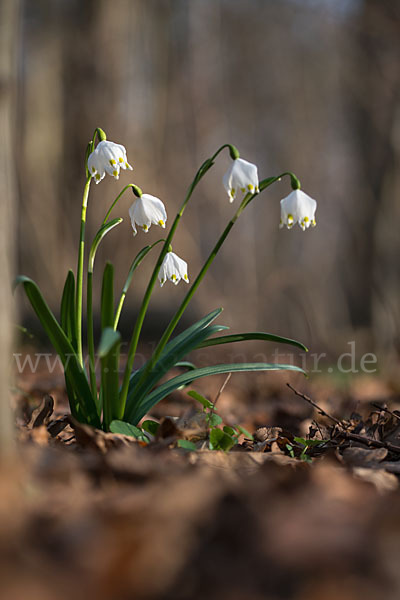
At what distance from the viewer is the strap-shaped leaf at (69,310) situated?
178cm

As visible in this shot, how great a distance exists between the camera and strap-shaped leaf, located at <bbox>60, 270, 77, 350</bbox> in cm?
178

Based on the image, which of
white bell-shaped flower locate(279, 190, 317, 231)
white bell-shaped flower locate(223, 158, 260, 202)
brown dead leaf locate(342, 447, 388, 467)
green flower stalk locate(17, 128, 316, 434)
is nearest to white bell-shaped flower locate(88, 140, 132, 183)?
green flower stalk locate(17, 128, 316, 434)

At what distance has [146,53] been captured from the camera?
31.7 feet

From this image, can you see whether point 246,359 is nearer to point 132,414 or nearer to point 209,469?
point 132,414

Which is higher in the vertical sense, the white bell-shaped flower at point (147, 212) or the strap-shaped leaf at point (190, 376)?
the white bell-shaped flower at point (147, 212)

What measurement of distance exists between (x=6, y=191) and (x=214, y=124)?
10.8m

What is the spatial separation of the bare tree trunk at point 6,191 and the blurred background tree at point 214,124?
19.5 ft

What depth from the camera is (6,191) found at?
1162mm

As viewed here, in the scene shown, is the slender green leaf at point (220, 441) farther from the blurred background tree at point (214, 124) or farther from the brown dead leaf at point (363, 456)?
the blurred background tree at point (214, 124)

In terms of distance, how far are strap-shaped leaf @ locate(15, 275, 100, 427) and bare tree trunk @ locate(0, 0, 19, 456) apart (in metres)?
0.43

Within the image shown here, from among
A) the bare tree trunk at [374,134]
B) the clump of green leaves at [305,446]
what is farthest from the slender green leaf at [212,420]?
the bare tree trunk at [374,134]

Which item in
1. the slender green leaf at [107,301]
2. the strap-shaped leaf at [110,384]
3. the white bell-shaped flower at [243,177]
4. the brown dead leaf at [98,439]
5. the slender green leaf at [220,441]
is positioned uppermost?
the white bell-shaped flower at [243,177]

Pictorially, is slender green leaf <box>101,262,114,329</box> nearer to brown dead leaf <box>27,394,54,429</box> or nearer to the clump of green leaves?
brown dead leaf <box>27,394,54,429</box>

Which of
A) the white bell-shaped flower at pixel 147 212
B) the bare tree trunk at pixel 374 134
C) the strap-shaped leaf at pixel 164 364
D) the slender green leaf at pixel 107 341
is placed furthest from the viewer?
the bare tree trunk at pixel 374 134
